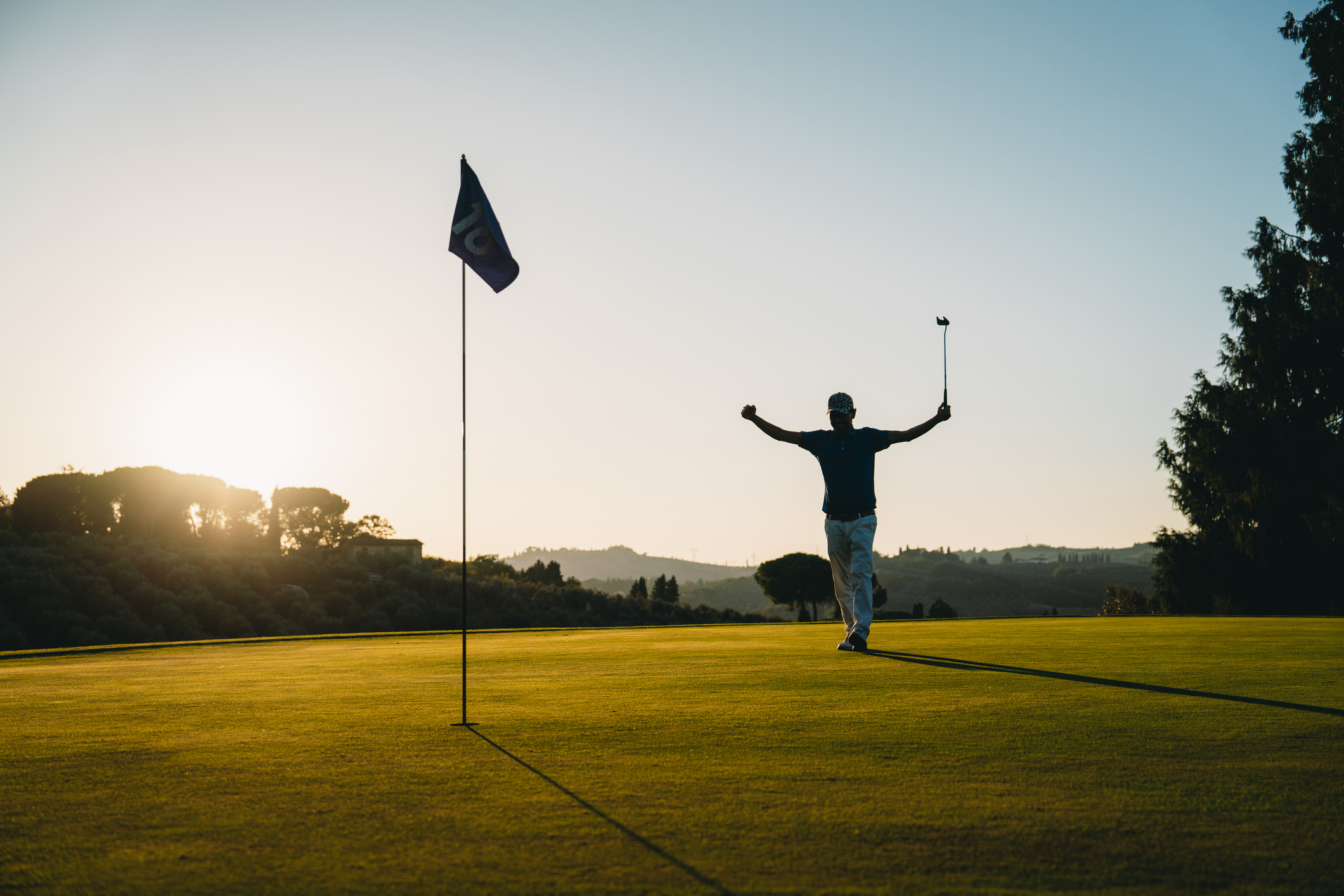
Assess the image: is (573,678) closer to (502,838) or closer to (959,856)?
(502,838)

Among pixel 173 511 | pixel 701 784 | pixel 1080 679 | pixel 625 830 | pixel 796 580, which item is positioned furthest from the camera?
pixel 796 580

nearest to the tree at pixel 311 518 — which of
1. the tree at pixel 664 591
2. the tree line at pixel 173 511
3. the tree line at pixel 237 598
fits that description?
the tree line at pixel 173 511

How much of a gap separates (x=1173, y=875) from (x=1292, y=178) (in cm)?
3926

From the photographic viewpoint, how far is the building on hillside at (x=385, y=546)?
9288cm

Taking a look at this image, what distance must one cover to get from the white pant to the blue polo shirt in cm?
19

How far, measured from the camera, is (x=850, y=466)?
10.1 metres

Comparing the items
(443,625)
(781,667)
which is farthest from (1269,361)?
(443,625)

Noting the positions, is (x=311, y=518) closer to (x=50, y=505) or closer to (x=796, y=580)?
(x=50, y=505)

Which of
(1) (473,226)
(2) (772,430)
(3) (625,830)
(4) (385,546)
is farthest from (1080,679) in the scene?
(4) (385,546)

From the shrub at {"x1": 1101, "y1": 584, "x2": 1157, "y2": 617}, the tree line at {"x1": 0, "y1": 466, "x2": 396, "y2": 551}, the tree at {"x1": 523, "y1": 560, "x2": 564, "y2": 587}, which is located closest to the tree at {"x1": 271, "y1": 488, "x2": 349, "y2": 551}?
the tree line at {"x1": 0, "y1": 466, "x2": 396, "y2": 551}

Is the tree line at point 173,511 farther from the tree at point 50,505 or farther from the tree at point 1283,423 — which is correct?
the tree at point 1283,423

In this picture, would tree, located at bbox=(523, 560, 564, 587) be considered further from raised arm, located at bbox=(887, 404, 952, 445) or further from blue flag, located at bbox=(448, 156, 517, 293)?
blue flag, located at bbox=(448, 156, 517, 293)

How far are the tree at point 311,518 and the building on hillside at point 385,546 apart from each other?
205 cm

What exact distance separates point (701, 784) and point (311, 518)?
109m
